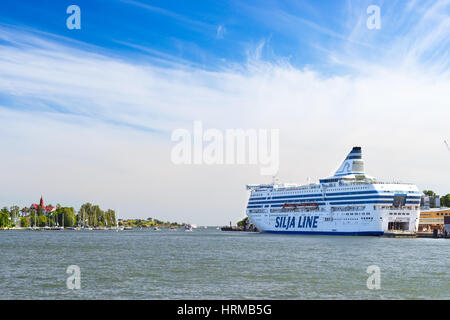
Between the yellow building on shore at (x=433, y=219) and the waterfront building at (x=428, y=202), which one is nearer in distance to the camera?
the yellow building on shore at (x=433, y=219)

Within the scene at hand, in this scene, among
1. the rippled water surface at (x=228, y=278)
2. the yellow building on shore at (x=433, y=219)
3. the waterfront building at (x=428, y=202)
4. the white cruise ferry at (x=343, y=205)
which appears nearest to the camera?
the rippled water surface at (x=228, y=278)

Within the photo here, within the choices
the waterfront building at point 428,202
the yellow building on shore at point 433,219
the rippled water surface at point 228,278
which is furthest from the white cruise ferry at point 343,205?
the rippled water surface at point 228,278

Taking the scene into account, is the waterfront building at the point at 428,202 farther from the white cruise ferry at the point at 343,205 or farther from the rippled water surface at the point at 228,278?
the rippled water surface at the point at 228,278

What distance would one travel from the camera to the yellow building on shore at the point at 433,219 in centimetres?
Result: 12781

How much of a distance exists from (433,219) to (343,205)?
3652cm

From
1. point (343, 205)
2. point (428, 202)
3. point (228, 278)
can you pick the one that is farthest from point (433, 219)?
point (228, 278)

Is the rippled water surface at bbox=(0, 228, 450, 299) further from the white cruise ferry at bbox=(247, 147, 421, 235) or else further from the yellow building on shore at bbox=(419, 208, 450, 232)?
the yellow building on shore at bbox=(419, 208, 450, 232)

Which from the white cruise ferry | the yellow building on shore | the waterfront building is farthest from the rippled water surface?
the waterfront building

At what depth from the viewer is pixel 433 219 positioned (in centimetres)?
13050

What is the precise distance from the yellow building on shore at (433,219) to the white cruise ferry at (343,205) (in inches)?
1064
